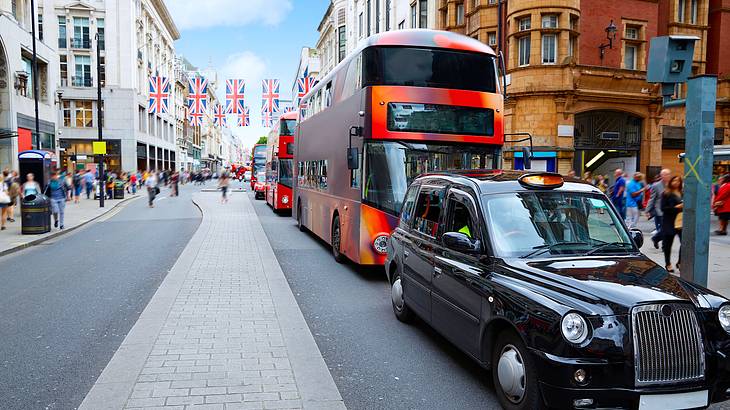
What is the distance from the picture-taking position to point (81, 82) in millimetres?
51062

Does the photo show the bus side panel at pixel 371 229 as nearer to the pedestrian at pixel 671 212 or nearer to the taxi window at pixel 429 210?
the taxi window at pixel 429 210

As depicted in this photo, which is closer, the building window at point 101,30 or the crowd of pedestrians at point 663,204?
the crowd of pedestrians at point 663,204

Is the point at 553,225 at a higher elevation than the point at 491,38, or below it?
below

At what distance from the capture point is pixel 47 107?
31672 mm

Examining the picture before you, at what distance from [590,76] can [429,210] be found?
21769 millimetres

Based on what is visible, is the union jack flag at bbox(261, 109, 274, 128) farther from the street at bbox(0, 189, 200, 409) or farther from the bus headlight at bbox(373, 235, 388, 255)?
the bus headlight at bbox(373, 235, 388, 255)

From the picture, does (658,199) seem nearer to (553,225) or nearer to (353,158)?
(353,158)

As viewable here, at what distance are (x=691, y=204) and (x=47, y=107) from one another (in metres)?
33.7

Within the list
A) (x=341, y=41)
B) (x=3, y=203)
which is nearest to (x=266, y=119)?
(x=3, y=203)

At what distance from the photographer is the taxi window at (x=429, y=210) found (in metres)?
5.79

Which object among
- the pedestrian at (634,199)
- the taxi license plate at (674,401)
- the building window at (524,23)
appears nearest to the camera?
the taxi license plate at (674,401)

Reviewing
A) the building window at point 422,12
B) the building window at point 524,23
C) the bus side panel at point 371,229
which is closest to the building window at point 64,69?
the building window at point 422,12

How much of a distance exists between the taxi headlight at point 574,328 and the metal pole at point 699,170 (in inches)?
152

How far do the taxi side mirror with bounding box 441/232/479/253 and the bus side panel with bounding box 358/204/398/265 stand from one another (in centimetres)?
444
